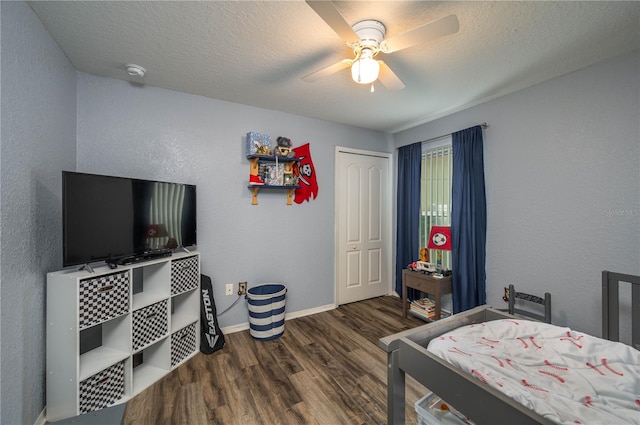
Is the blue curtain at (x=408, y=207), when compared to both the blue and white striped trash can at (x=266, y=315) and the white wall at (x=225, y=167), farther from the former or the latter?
the blue and white striped trash can at (x=266, y=315)

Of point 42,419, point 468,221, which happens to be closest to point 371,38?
point 468,221

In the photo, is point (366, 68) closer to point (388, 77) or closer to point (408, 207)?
point (388, 77)

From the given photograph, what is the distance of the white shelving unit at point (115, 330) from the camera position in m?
1.49

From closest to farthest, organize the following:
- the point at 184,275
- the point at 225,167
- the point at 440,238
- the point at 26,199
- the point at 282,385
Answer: the point at 26,199
the point at 282,385
the point at 184,275
the point at 225,167
the point at 440,238

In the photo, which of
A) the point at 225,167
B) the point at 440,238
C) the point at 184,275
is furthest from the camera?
the point at 440,238

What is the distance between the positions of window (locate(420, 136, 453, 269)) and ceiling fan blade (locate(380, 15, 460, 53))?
6.29 feet

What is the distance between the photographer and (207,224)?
2559mm

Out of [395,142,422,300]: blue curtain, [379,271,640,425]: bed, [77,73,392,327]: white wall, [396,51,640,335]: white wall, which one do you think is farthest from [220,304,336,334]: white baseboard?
[379,271,640,425]: bed

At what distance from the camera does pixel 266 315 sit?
8.14 ft

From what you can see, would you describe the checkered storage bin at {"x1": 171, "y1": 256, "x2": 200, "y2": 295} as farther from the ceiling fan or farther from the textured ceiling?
the ceiling fan

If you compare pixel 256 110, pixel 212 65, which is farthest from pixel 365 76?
pixel 256 110

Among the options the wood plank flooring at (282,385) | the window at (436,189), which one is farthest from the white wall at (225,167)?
the window at (436,189)

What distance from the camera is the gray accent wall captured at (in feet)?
4.09

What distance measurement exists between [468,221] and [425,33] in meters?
2.02
